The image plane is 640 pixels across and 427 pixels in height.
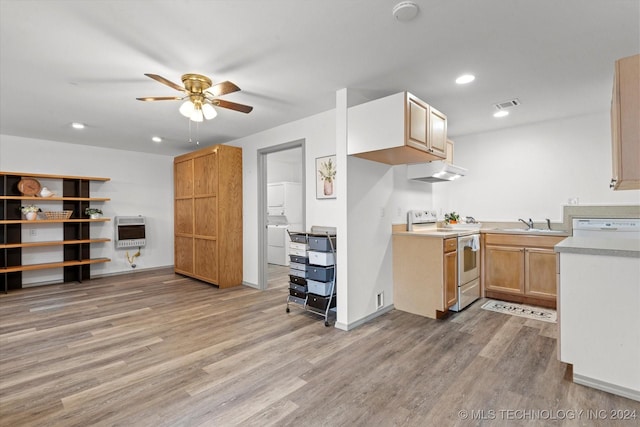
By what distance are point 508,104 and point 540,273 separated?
6.88ft

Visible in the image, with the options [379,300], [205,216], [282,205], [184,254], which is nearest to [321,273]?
[379,300]

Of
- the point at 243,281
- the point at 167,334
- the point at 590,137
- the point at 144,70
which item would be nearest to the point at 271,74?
the point at 144,70

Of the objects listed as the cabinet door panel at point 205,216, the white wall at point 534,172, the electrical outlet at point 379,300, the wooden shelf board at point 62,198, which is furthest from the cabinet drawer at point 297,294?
the wooden shelf board at point 62,198

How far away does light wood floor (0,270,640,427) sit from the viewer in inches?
72.8

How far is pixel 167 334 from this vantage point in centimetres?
305

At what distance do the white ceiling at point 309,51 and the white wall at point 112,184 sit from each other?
1686 millimetres

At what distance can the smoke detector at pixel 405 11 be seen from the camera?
1859 mm

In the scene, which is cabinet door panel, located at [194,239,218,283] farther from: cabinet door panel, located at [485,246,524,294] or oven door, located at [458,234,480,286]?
cabinet door panel, located at [485,246,524,294]

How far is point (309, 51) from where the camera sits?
242 cm

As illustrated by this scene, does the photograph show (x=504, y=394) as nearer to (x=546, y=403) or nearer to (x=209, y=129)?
(x=546, y=403)

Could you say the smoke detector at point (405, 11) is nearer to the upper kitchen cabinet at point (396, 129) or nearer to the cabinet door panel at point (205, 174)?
the upper kitchen cabinet at point (396, 129)

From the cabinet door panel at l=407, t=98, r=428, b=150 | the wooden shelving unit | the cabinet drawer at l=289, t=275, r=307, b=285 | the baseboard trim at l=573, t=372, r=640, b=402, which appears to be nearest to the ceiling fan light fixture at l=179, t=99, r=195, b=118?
the cabinet door panel at l=407, t=98, r=428, b=150

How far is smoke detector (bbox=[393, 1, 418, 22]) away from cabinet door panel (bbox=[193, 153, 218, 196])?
3.68 metres

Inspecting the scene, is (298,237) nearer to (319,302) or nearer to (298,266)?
(298,266)
